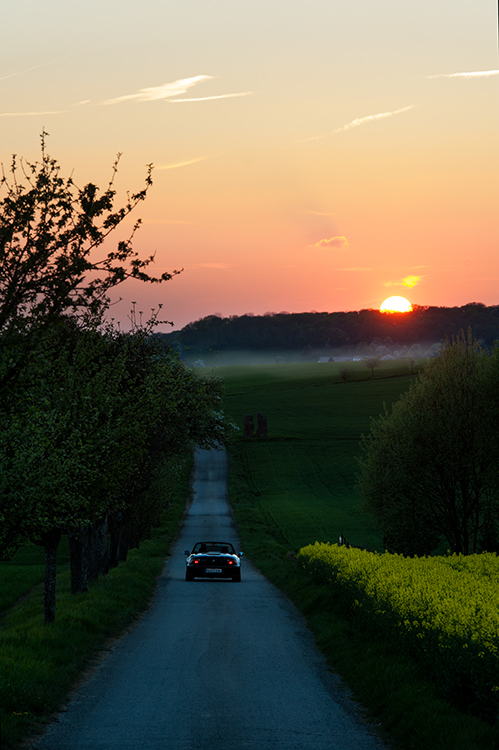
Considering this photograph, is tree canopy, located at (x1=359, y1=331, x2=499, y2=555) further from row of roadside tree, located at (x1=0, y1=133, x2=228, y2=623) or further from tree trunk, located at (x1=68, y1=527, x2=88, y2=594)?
tree trunk, located at (x1=68, y1=527, x2=88, y2=594)

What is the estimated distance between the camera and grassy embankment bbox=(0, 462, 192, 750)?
945 centimetres

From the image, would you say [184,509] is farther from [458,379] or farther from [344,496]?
[458,379]

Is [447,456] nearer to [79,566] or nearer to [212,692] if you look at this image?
[79,566]

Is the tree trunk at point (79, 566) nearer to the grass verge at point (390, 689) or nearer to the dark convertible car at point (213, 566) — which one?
the dark convertible car at point (213, 566)

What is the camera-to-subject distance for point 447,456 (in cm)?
3209

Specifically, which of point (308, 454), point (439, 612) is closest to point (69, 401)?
point (439, 612)

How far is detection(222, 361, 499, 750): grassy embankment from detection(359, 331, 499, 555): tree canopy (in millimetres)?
6161

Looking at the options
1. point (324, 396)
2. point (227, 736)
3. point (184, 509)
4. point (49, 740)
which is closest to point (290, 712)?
point (227, 736)

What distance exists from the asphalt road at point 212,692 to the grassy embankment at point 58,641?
1.17 ft

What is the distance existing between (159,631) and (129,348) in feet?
41.6

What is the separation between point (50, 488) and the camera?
1456 centimetres

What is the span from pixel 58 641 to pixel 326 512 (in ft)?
152

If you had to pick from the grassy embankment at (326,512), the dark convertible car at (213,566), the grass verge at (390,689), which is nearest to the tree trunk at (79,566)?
the grassy embankment at (326,512)

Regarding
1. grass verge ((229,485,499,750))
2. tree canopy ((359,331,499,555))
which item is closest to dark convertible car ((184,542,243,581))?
tree canopy ((359,331,499,555))
